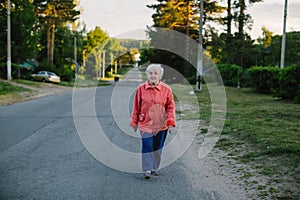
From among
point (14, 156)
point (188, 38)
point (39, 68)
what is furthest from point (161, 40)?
point (14, 156)

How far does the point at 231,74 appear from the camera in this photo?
35031 mm

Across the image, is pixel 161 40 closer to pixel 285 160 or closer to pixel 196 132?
pixel 196 132

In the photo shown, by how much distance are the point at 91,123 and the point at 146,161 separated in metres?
6.08

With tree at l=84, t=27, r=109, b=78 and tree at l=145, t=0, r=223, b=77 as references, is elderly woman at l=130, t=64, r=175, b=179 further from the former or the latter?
→ tree at l=84, t=27, r=109, b=78

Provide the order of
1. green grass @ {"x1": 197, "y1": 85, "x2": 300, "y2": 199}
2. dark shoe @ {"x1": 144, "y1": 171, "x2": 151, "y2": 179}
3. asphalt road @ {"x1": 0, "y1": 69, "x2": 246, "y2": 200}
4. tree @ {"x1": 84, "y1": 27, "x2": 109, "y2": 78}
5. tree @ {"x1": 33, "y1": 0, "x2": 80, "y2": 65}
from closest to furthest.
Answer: asphalt road @ {"x1": 0, "y1": 69, "x2": 246, "y2": 200} < green grass @ {"x1": 197, "y1": 85, "x2": 300, "y2": 199} < dark shoe @ {"x1": 144, "y1": 171, "x2": 151, "y2": 179} < tree @ {"x1": 33, "y1": 0, "x2": 80, "y2": 65} < tree @ {"x1": 84, "y1": 27, "x2": 109, "y2": 78}

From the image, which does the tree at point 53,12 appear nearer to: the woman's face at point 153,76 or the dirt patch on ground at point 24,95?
the dirt patch on ground at point 24,95

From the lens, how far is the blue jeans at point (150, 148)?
5.60 m

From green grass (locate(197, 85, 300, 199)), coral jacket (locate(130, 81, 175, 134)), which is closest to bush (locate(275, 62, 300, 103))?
green grass (locate(197, 85, 300, 199))

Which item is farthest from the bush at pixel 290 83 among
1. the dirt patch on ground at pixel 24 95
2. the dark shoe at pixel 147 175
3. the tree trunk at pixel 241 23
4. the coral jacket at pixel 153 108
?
the tree trunk at pixel 241 23

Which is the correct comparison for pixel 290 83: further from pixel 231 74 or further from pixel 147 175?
pixel 231 74

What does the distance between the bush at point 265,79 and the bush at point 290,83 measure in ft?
8.63

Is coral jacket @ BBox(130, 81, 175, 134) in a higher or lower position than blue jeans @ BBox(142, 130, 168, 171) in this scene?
higher

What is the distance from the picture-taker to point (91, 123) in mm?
11422

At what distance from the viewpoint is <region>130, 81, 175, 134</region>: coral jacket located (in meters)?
5.48
